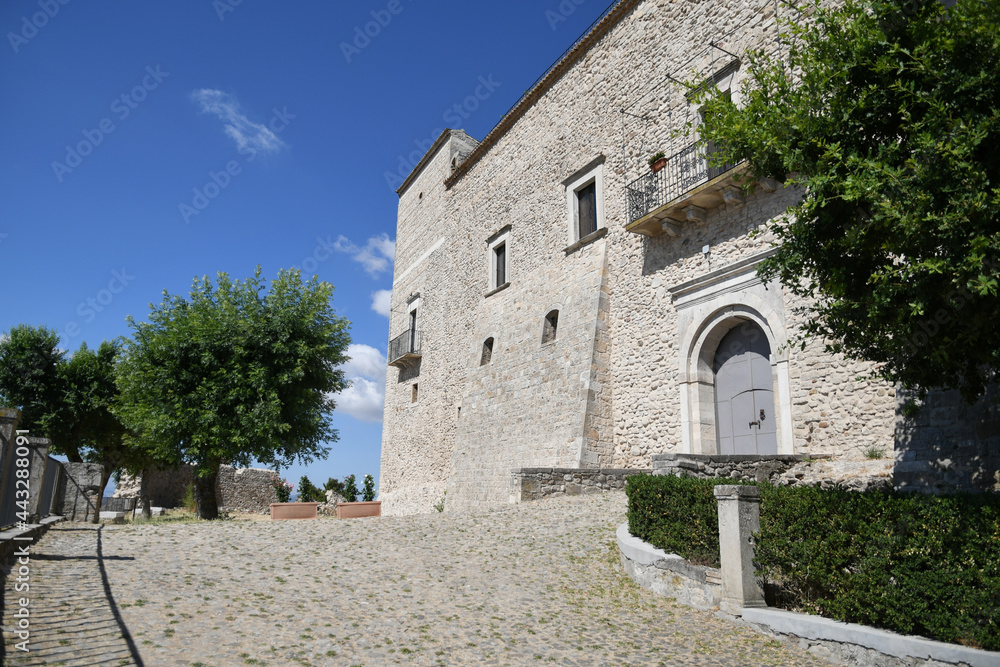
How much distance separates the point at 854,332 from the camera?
588cm

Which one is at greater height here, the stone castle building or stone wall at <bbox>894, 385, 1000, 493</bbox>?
the stone castle building

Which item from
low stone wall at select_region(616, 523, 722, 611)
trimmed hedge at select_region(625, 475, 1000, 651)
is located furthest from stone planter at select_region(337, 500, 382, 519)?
trimmed hedge at select_region(625, 475, 1000, 651)

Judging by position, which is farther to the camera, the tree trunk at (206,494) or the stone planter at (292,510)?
the tree trunk at (206,494)

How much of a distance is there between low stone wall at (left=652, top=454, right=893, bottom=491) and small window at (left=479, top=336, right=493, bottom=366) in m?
9.75

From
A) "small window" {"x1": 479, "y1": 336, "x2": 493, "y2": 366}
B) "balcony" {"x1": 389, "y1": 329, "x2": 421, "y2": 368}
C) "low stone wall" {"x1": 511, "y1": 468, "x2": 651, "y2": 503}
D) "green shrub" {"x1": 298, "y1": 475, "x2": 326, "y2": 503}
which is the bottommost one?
"green shrub" {"x1": 298, "y1": 475, "x2": 326, "y2": 503}

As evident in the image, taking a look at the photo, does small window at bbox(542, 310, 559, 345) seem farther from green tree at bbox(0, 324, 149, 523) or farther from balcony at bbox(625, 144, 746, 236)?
green tree at bbox(0, 324, 149, 523)

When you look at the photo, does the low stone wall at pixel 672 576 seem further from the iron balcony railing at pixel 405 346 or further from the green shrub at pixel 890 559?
the iron balcony railing at pixel 405 346

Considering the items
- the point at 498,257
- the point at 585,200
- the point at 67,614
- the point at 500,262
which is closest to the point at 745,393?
the point at 585,200

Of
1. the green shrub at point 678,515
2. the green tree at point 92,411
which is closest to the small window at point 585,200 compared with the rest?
the green shrub at point 678,515

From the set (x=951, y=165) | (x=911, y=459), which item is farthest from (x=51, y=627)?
(x=911, y=459)

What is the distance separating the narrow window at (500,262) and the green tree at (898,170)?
12.6m

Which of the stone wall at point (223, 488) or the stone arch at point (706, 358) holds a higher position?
the stone arch at point (706, 358)

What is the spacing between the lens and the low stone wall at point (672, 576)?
231 inches

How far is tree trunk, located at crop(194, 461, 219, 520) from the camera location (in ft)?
49.3
